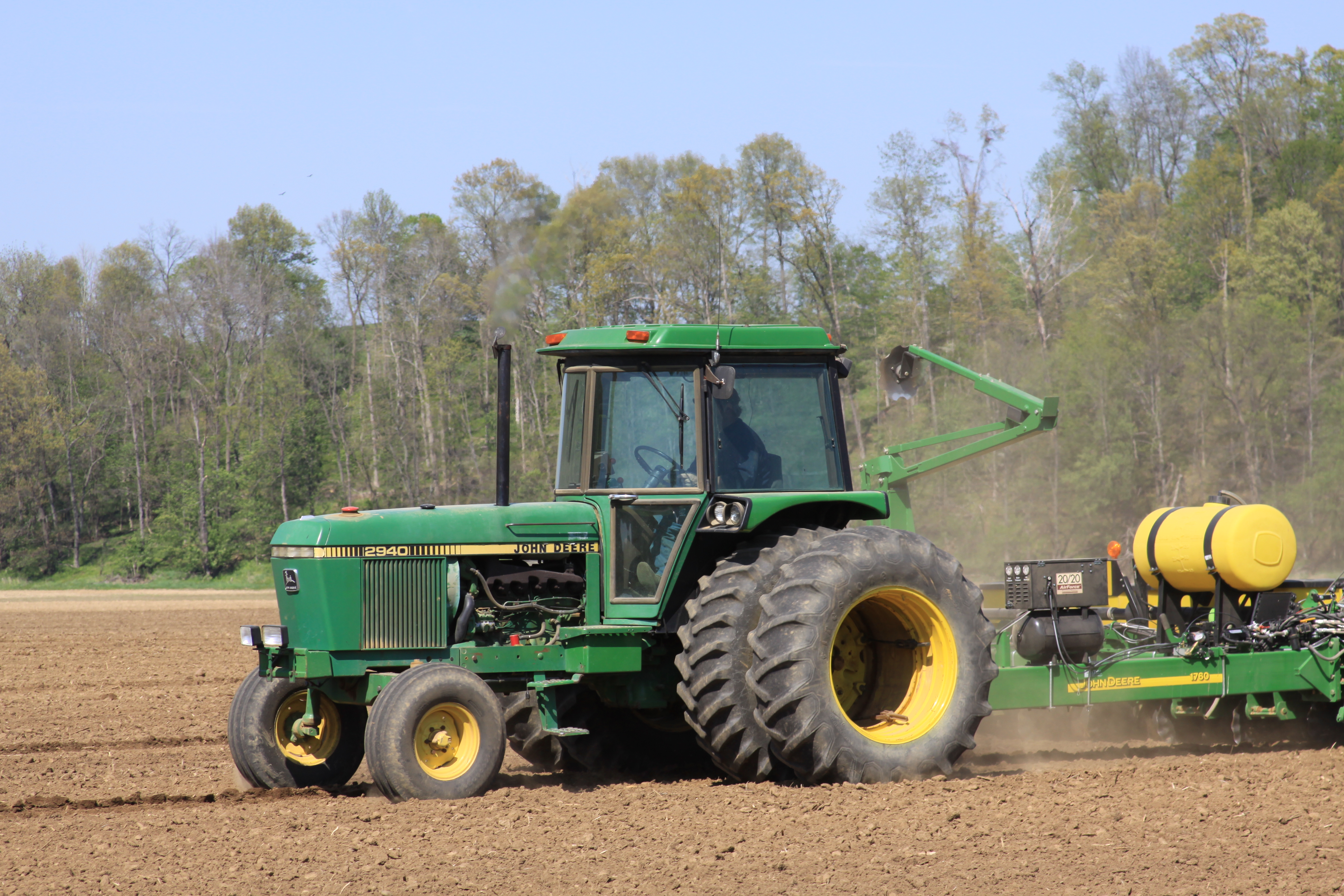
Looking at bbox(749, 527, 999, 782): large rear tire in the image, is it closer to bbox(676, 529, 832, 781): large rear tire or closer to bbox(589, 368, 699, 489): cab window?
bbox(676, 529, 832, 781): large rear tire

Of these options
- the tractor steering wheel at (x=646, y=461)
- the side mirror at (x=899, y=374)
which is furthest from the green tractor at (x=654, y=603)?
the side mirror at (x=899, y=374)

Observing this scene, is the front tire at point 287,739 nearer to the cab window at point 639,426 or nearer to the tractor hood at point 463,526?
the tractor hood at point 463,526

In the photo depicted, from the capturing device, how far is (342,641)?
681 centimetres

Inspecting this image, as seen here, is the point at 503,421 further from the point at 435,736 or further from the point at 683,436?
the point at 435,736

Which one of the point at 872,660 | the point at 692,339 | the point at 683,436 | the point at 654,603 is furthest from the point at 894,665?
the point at 692,339

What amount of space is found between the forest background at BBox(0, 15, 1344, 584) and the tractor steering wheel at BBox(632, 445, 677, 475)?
18671 mm

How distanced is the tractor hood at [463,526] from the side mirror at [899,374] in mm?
2500

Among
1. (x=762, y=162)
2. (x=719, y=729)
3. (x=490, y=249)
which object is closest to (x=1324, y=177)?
(x=762, y=162)

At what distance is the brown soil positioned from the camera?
16.8ft

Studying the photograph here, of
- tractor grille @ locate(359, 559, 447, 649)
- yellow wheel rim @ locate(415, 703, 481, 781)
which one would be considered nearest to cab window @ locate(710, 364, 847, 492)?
tractor grille @ locate(359, 559, 447, 649)

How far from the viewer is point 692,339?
23.6ft

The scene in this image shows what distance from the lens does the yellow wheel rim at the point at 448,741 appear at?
657 cm

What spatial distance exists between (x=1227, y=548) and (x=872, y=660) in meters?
2.73

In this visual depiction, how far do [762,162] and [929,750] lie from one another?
33589mm
